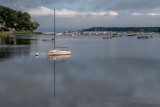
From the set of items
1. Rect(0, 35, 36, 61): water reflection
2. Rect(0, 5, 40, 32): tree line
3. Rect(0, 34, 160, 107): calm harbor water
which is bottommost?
Rect(0, 34, 160, 107): calm harbor water

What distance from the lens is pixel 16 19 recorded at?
158250 mm

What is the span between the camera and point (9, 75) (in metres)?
25.7

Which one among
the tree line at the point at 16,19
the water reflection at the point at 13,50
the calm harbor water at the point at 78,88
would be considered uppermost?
the tree line at the point at 16,19

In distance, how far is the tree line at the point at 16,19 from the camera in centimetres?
15688

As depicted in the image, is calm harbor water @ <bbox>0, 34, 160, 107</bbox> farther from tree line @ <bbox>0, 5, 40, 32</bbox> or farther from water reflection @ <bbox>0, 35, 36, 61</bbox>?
tree line @ <bbox>0, 5, 40, 32</bbox>

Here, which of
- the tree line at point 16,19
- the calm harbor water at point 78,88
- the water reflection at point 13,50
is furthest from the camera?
the tree line at point 16,19

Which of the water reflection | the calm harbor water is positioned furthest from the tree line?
the calm harbor water

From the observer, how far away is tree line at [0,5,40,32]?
15688cm

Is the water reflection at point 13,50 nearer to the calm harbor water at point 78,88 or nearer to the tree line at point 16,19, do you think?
the calm harbor water at point 78,88

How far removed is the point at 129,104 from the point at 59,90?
19.6 feet

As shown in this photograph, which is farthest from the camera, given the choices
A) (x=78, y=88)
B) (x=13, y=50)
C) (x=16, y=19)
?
(x=16, y=19)

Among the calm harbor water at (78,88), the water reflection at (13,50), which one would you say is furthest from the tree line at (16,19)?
the calm harbor water at (78,88)

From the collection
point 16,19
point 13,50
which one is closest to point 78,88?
point 13,50

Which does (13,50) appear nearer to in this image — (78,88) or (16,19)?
(78,88)
